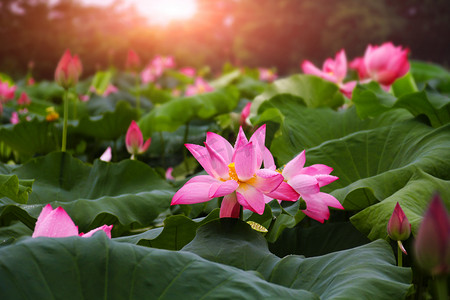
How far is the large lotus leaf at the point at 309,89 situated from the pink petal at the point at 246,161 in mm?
991

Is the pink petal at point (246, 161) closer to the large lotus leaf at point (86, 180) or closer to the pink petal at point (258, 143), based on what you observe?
the pink petal at point (258, 143)

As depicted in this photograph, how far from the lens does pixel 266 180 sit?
0.72 m

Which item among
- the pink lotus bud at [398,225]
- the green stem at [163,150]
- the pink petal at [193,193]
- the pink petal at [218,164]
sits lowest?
the green stem at [163,150]

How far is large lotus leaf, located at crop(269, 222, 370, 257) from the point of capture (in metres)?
0.92

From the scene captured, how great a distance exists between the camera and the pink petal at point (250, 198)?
0.72m

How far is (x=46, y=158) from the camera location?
1.26 m

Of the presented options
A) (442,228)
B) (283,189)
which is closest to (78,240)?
(283,189)

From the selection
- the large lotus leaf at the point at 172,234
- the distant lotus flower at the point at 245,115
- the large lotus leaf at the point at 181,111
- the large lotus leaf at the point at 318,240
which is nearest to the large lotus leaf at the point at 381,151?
the large lotus leaf at the point at 318,240

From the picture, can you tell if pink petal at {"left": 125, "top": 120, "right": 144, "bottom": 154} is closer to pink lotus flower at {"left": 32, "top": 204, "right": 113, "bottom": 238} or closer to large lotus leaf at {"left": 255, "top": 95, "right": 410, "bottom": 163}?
large lotus leaf at {"left": 255, "top": 95, "right": 410, "bottom": 163}

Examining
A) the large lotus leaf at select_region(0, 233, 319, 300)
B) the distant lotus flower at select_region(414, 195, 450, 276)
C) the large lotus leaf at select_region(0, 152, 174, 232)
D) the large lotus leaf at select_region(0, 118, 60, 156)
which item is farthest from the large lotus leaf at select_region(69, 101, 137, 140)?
the distant lotus flower at select_region(414, 195, 450, 276)

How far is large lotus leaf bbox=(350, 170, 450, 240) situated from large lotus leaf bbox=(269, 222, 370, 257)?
0.07 meters

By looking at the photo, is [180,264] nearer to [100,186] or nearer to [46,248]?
[46,248]

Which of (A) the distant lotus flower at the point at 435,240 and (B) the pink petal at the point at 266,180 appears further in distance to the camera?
(B) the pink petal at the point at 266,180

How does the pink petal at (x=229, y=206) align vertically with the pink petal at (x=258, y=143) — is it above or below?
below
